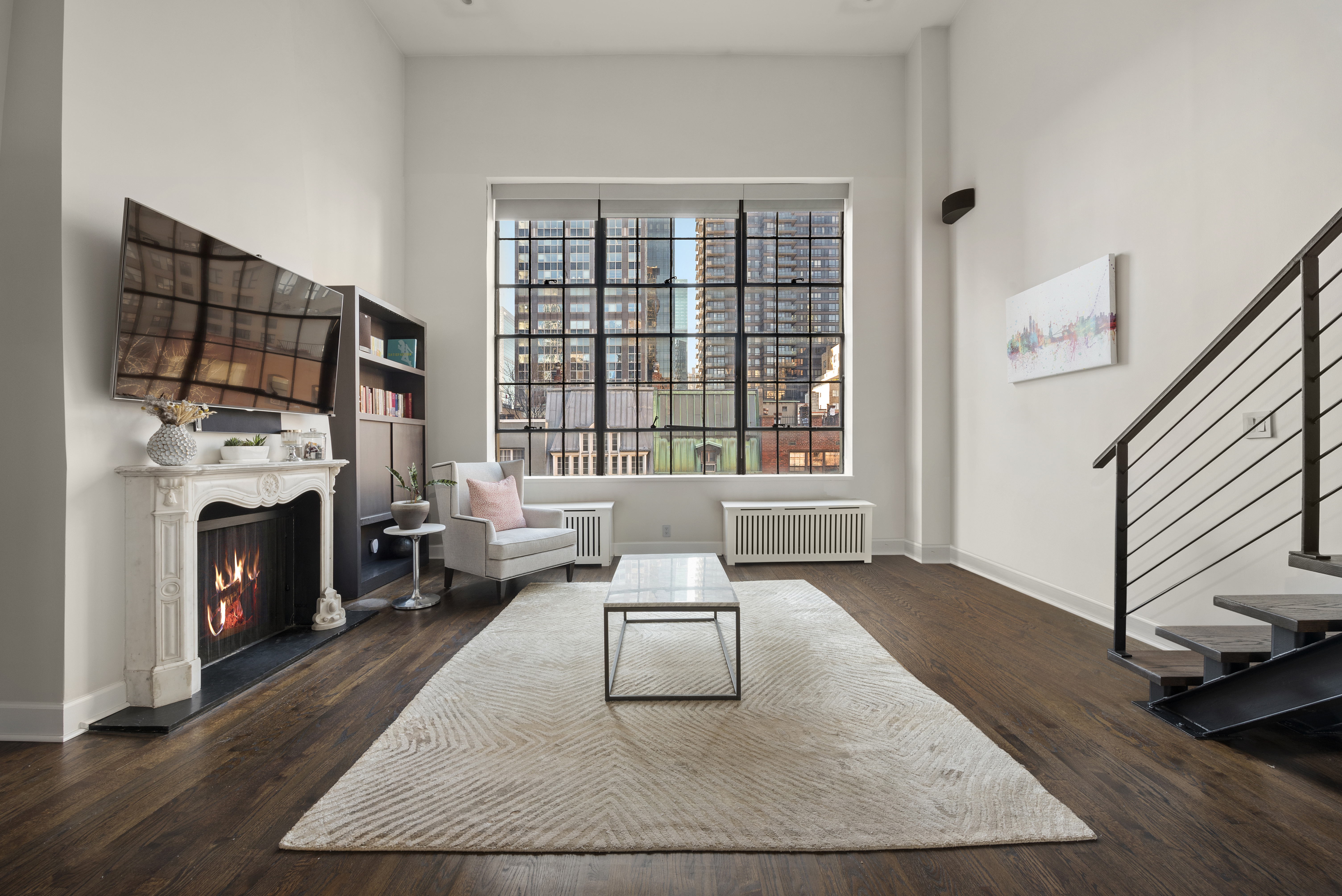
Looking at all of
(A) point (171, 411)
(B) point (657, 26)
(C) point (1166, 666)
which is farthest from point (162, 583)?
(B) point (657, 26)

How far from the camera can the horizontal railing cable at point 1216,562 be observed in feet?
7.57

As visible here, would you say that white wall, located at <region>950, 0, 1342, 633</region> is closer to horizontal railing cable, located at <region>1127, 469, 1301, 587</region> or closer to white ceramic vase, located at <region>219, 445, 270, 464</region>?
horizontal railing cable, located at <region>1127, 469, 1301, 587</region>

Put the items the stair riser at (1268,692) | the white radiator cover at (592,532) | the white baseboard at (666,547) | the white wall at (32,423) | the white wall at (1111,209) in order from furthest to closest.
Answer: the white baseboard at (666,547)
the white radiator cover at (592,532)
the white wall at (1111,209)
the white wall at (32,423)
the stair riser at (1268,692)

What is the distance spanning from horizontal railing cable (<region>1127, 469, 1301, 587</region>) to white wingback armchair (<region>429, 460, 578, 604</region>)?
325cm

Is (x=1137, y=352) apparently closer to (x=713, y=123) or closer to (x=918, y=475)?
(x=918, y=475)

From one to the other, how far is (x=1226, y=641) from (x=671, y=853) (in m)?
2.05

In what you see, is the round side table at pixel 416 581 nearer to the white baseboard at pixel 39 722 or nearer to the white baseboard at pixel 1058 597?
the white baseboard at pixel 39 722

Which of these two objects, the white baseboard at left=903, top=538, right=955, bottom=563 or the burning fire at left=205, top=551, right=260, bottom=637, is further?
the white baseboard at left=903, top=538, right=955, bottom=563

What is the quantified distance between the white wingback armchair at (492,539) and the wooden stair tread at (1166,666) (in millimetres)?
3165

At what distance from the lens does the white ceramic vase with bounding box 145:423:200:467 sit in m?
2.45

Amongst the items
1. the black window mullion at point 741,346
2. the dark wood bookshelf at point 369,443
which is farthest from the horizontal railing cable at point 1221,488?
the dark wood bookshelf at point 369,443

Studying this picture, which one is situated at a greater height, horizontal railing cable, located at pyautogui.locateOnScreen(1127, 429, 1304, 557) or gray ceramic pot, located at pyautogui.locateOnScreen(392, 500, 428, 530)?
horizontal railing cable, located at pyautogui.locateOnScreen(1127, 429, 1304, 557)

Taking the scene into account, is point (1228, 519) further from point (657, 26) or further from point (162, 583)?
point (657, 26)

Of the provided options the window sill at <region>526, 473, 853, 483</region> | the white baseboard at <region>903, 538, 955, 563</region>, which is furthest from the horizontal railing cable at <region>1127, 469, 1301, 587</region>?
the window sill at <region>526, 473, 853, 483</region>
